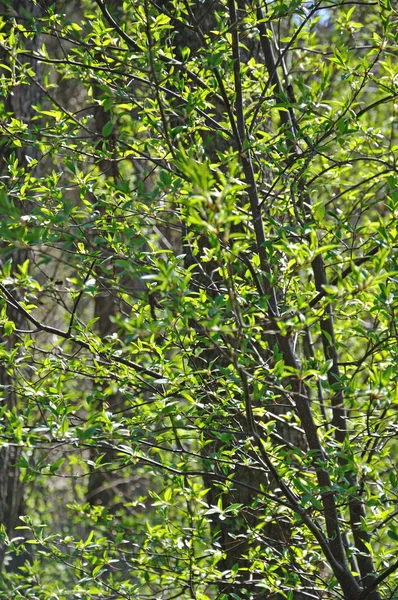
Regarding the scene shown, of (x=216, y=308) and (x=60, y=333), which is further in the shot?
(x=60, y=333)

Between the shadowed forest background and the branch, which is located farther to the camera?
the branch

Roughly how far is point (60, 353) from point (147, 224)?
50cm

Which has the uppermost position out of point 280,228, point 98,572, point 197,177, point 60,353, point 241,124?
point 241,124

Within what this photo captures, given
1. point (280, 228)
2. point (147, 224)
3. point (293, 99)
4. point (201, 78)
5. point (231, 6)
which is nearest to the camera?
point (280, 228)

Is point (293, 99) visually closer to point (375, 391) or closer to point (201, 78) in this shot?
point (201, 78)

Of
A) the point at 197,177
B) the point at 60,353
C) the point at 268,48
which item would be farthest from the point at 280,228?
the point at 268,48

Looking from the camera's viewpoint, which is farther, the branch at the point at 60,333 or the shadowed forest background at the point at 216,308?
the branch at the point at 60,333

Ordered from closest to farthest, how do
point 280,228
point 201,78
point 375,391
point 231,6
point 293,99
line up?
1. point 375,391
2. point 280,228
3. point 231,6
4. point 201,78
5. point 293,99

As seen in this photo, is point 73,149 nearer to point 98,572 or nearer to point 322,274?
point 322,274

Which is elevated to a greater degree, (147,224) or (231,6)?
(231,6)

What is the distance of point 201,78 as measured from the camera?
2570 millimetres

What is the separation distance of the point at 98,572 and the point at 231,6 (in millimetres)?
1892

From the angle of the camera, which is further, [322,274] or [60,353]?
[322,274]

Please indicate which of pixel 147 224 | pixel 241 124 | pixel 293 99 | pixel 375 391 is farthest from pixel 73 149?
pixel 375 391
